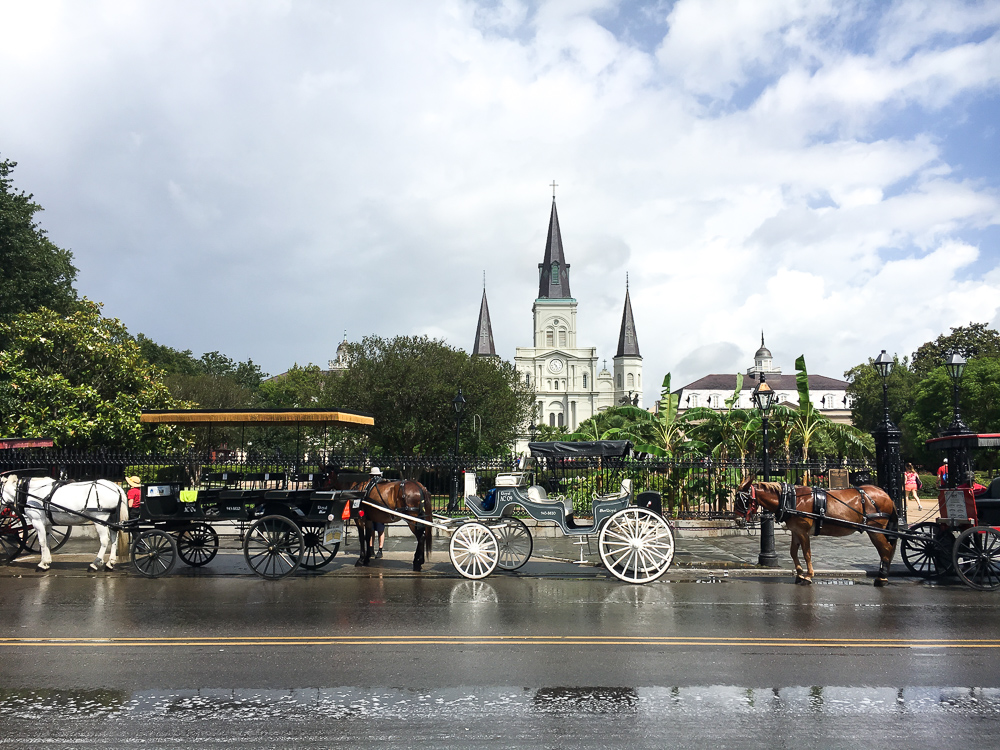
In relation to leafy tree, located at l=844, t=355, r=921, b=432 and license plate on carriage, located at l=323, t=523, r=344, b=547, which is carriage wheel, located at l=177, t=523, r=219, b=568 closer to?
license plate on carriage, located at l=323, t=523, r=344, b=547

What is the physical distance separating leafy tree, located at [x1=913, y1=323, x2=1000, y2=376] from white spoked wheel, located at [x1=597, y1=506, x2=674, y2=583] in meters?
62.1

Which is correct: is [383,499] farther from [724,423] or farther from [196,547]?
[724,423]

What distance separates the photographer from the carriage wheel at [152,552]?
11852 millimetres

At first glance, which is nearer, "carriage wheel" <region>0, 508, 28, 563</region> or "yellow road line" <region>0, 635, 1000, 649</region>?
"yellow road line" <region>0, 635, 1000, 649</region>

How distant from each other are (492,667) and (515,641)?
1011mm

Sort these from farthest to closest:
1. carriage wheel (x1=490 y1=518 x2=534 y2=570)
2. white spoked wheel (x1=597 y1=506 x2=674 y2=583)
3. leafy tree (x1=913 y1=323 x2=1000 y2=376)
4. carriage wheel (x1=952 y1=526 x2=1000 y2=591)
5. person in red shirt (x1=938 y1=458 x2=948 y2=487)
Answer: leafy tree (x1=913 y1=323 x2=1000 y2=376) < person in red shirt (x1=938 y1=458 x2=948 y2=487) < carriage wheel (x1=490 y1=518 x2=534 y2=570) < white spoked wheel (x1=597 y1=506 x2=674 y2=583) < carriage wheel (x1=952 y1=526 x2=1000 y2=591)

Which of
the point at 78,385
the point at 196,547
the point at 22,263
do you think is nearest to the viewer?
the point at 196,547

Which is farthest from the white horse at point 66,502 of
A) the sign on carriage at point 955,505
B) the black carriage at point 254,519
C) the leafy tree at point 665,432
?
the leafy tree at point 665,432

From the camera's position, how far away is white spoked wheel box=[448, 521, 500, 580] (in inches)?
462

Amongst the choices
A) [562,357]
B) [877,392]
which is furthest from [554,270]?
[877,392]

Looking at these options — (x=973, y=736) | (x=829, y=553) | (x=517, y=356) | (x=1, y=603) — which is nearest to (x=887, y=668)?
(x=973, y=736)

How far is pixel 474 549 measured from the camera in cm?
1170

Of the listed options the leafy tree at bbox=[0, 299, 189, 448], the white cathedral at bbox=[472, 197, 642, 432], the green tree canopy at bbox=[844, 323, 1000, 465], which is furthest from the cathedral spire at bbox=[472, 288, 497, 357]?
the leafy tree at bbox=[0, 299, 189, 448]

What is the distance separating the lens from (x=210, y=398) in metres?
53.4
